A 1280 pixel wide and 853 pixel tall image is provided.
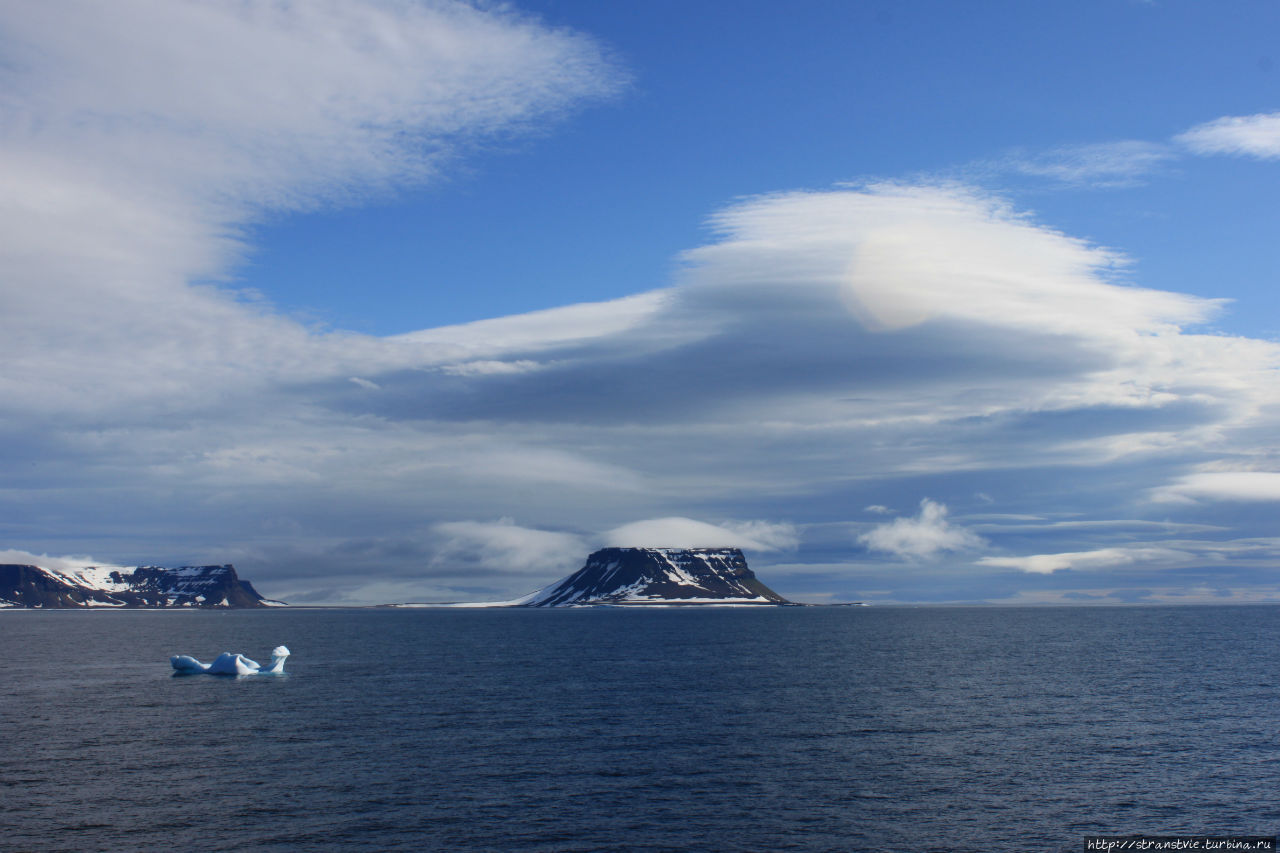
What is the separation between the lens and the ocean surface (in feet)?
182

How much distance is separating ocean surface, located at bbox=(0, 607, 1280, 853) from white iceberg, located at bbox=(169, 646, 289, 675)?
6566mm

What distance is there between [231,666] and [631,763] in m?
92.2

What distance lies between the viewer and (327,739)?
274ft

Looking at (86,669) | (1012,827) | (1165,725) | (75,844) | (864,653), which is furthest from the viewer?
(864,653)

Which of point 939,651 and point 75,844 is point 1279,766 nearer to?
point 75,844

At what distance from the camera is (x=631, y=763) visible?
73.6m

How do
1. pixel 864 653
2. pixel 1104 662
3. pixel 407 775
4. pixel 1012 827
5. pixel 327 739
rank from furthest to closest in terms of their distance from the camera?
pixel 864 653 → pixel 1104 662 → pixel 327 739 → pixel 407 775 → pixel 1012 827

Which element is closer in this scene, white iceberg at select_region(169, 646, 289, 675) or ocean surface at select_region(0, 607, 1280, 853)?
ocean surface at select_region(0, 607, 1280, 853)

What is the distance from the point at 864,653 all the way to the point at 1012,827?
143 meters

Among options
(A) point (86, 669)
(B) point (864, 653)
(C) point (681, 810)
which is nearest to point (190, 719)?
(C) point (681, 810)

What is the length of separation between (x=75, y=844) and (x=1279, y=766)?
8545cm

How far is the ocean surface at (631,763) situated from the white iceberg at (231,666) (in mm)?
6566

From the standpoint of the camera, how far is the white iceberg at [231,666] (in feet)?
463

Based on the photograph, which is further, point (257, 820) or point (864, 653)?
point (864, 653)
